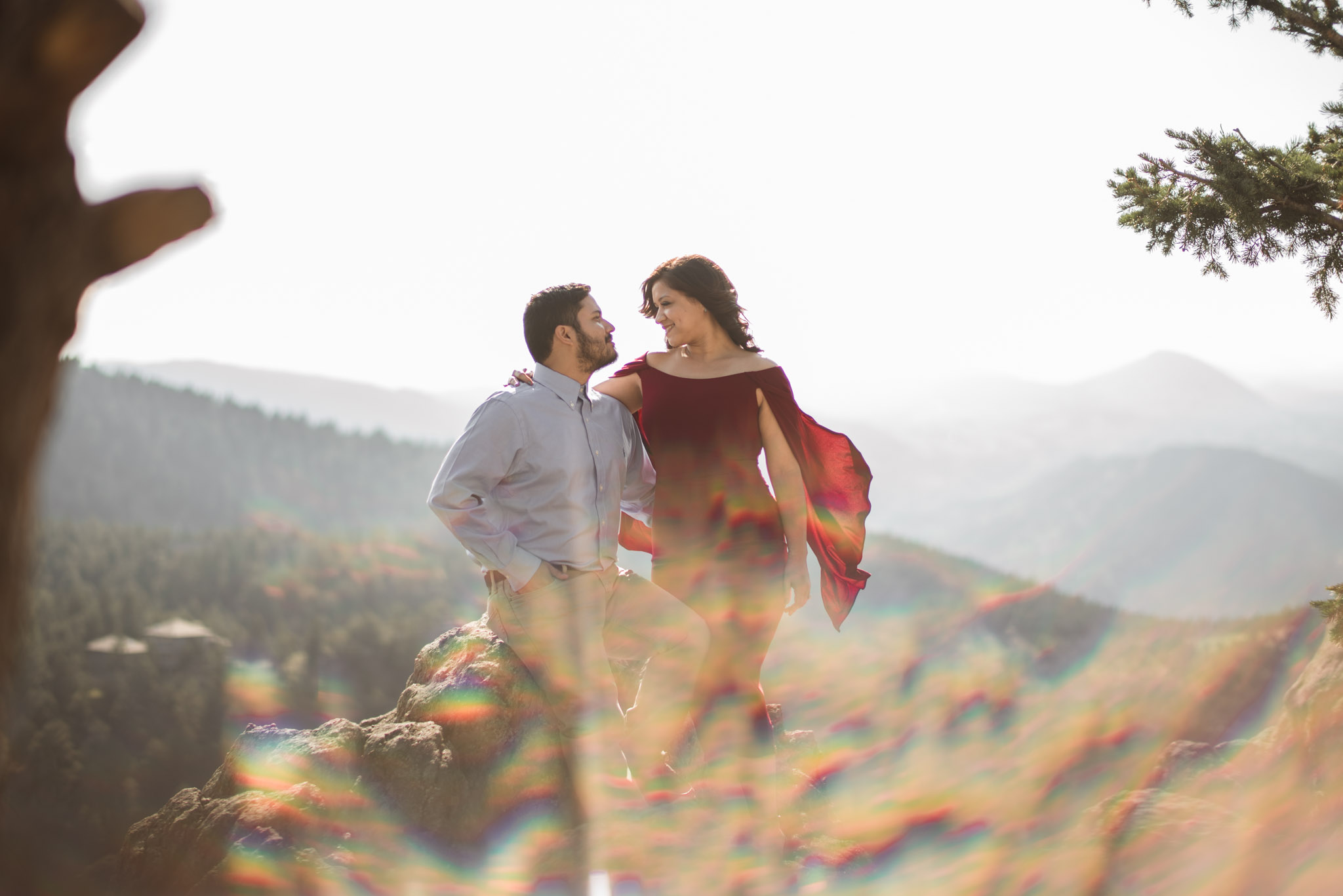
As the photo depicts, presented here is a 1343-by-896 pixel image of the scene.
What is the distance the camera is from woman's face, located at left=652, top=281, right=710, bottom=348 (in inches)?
149

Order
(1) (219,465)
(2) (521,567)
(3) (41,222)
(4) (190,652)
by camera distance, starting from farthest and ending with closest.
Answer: (1) (219,465) → (4) (190,652) → (2) (521,567) → (3) (41,222)

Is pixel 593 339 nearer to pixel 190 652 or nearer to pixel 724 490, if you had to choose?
pixel 724 490

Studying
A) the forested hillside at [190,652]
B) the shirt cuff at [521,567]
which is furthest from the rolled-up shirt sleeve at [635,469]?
the forested hillside at [190,652]

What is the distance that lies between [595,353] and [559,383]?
0.72 ft

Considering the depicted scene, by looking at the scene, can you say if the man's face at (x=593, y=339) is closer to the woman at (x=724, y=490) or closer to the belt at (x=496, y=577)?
the woman at (x=724, y=490)

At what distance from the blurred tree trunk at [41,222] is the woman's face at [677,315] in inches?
105

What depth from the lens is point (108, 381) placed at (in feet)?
269

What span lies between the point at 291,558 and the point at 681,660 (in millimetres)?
74062

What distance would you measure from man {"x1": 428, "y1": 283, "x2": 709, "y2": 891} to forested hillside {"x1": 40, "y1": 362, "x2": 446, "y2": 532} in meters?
77.1

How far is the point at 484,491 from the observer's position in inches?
139

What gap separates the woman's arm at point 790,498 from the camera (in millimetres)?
3654

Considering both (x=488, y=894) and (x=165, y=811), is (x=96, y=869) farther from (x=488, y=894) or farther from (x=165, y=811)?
(x=488, y=894)

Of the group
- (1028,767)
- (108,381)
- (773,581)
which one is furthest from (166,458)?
(773,581)

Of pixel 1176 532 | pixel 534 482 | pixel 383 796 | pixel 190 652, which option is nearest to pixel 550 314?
pixel 534 482
